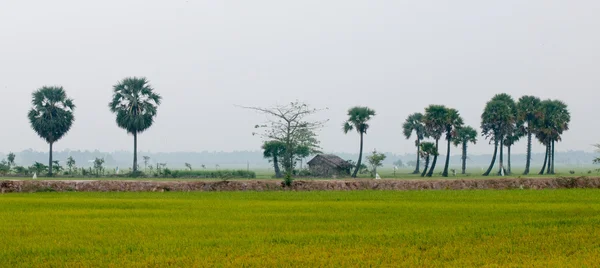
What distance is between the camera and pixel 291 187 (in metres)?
38.6

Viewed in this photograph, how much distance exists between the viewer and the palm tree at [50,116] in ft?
219

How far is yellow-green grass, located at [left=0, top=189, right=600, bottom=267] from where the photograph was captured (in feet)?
41.7

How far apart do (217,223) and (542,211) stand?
10486 mm

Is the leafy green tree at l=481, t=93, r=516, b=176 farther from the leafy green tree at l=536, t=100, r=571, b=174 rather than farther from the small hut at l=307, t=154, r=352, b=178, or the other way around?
the small hut at l=307, t=154, r=352, b=178

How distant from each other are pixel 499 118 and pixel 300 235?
64.1 meters

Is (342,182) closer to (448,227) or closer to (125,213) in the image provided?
(125,213)

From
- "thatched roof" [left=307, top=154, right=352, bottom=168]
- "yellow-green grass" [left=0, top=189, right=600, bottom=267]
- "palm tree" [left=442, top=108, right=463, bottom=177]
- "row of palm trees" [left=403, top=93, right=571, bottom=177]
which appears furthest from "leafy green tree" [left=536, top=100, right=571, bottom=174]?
"yellow-green grass" [left=0, top=189, right=600, bottom=267]

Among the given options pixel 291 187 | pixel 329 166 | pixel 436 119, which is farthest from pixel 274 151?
pixel 291 187

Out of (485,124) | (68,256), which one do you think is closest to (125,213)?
(68,256)

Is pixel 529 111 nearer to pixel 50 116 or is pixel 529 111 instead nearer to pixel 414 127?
pixel 414 127

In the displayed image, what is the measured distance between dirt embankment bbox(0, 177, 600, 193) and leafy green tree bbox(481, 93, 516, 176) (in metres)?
35.5

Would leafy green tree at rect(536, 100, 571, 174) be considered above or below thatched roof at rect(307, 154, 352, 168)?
above

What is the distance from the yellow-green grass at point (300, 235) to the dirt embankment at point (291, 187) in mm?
11833

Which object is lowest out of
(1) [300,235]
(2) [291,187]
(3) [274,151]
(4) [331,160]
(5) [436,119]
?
(1) [300,235]
